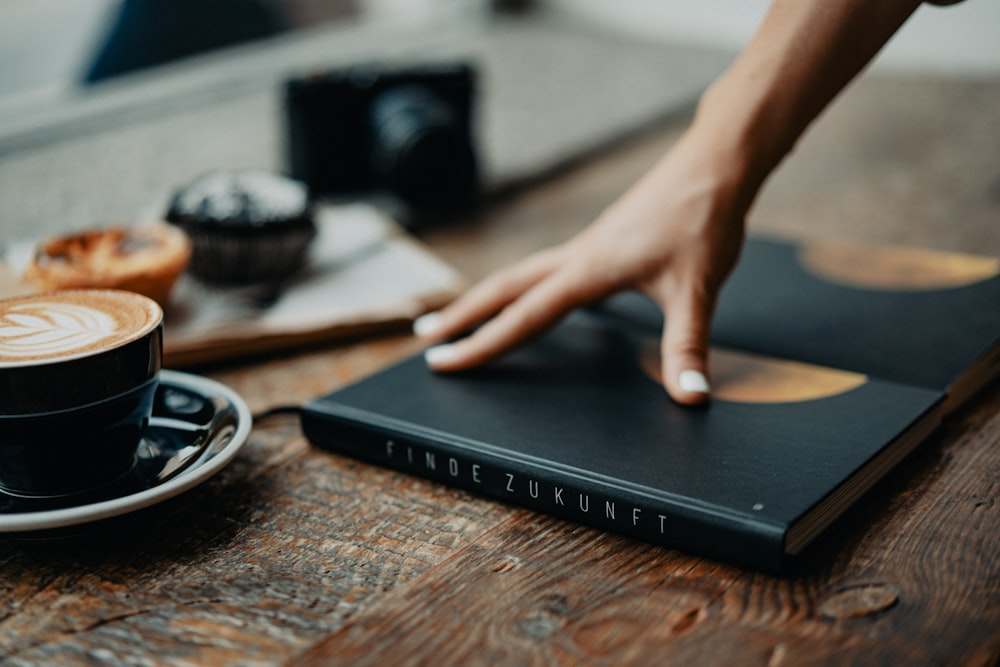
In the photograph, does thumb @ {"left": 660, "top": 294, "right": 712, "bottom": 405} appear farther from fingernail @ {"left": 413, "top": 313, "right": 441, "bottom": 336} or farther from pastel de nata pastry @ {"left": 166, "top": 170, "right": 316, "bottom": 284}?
pastel de nata pastry @ {"left": 166, "top": 170, "right": 316, "bottom": 284}

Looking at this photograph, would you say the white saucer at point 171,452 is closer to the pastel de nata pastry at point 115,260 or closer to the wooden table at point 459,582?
the wooden table at point 459,582

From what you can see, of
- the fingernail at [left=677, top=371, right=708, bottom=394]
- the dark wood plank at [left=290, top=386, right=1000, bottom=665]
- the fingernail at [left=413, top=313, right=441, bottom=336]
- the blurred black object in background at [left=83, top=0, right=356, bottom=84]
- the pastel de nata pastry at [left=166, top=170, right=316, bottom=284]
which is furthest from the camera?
the blurred black object in background at [left=83, top=0, right=356, bottom=84]

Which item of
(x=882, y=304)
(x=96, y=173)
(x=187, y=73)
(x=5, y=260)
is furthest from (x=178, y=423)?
(x=187, y=73)

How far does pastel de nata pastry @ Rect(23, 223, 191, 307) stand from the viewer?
2.32 ft

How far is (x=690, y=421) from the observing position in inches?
21.1

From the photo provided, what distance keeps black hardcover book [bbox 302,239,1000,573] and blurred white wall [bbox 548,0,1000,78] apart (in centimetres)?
112

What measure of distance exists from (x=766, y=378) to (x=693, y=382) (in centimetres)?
6

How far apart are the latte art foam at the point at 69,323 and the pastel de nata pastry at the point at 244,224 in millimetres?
264

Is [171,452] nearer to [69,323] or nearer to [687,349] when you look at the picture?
[69,323]

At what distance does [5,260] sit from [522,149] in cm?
64

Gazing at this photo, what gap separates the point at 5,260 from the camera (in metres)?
0.81

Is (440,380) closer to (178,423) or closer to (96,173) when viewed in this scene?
(178,423)

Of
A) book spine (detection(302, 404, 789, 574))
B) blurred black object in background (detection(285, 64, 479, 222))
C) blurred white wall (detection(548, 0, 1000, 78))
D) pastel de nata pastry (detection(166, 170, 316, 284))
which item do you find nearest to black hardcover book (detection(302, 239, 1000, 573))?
book spine (detection(302, 404, 789, 574))

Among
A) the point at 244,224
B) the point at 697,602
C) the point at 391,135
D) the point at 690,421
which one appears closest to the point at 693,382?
the point at 690,421
